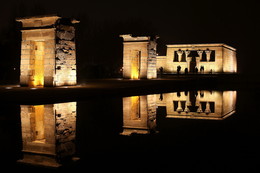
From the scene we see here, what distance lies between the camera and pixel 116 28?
189ft

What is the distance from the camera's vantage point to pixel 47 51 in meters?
16.7

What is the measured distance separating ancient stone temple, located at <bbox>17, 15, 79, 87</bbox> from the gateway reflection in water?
727 centimetres

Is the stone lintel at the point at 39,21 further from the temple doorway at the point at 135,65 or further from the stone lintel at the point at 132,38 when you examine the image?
the temple doorway at the point at 135,65

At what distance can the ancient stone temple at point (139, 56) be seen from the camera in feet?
86.2

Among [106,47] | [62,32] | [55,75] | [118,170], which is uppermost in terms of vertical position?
[106,47]

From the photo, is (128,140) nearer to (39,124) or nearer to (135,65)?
(39,124)

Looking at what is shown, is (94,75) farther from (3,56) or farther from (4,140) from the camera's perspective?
(4,140)

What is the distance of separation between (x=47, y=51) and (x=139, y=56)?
37.8ft

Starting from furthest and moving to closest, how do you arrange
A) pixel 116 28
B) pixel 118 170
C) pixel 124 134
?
pixel 116 28, pixel 124 134, pixel 118 170

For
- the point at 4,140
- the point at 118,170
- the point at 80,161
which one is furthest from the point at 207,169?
the point at 4,140

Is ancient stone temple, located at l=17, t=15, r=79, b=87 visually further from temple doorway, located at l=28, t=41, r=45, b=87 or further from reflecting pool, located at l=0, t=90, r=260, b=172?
reflecting pool, located at l=0, t=90, r=260, b=172

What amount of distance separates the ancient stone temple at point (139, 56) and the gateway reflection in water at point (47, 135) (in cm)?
1736

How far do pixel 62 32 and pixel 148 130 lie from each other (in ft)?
38.0

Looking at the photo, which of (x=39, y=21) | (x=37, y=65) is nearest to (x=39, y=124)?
(x=39, y=21)
